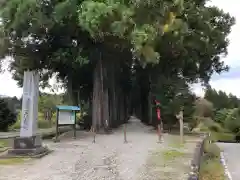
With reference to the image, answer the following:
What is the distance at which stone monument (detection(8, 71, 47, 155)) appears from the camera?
13.7 metres

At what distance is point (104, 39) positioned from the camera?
2180cm

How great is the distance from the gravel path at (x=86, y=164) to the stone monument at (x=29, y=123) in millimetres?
714

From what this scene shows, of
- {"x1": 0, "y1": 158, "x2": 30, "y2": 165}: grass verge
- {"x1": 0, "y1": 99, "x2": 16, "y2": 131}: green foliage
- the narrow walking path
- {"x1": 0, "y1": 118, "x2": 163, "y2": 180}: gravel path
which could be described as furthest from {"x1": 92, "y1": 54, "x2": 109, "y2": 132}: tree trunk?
{"x1": 0, "y1": 158, "x2": 30, "y2": 165}: grass verge

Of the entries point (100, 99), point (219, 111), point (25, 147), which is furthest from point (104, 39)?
point (219, 111)

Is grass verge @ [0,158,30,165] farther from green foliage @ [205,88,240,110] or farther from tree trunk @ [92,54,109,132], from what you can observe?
green foliage @ [205,88,240,110]

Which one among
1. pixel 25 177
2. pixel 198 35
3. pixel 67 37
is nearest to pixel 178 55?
pixel 198 35

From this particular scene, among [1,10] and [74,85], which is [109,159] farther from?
[74,85]

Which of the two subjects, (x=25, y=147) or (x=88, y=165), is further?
(x=25, y=147)

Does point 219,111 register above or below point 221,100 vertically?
below

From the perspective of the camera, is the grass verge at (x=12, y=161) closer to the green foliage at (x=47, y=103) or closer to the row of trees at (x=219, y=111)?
the row of trees at (x=219, y=111)

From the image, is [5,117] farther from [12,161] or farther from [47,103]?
[12,161]

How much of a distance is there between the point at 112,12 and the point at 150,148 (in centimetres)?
652

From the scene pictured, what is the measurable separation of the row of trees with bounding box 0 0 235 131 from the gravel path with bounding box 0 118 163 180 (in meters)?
5.35

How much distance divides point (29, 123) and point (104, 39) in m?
8.93
